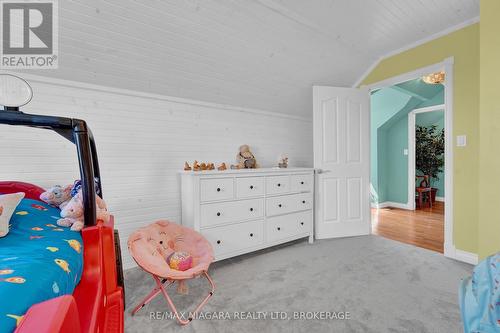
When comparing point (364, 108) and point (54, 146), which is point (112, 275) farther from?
point (364, 108)

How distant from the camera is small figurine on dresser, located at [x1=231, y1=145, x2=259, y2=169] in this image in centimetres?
305

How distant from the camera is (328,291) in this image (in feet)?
6.49

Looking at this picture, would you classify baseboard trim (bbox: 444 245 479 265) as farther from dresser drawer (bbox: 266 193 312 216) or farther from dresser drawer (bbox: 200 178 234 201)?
dresser drawer (bbox: 200 178 234 201)

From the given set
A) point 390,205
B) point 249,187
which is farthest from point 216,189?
point 390,205

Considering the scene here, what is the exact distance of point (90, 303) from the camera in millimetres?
916

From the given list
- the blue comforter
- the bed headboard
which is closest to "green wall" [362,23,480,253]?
the blue comforter

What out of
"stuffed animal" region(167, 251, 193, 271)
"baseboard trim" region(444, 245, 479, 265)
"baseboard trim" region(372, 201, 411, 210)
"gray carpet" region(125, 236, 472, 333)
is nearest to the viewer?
"gray carpet" region(125, 236, 472, 333)

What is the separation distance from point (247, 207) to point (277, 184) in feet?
1.61

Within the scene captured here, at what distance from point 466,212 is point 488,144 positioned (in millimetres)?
1112

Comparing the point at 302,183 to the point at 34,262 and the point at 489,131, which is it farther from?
the point at 34,262

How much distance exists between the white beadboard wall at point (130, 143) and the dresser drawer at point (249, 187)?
0.68m

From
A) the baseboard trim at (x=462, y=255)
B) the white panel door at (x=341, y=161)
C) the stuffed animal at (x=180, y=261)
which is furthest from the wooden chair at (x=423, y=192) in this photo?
the stuffed animal at (x=180, y=261)

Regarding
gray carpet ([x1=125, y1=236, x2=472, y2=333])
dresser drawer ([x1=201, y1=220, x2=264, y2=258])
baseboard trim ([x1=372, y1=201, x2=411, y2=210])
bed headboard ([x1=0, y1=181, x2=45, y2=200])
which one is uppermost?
bed headboard ([x1=0, y1=181, x2=45, y2=200])

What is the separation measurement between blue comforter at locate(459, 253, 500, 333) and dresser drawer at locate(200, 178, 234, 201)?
6.19 feet
